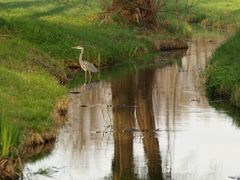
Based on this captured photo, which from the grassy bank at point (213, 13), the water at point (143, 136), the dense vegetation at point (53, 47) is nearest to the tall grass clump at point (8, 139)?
the dense vegetation at point (53, 47)

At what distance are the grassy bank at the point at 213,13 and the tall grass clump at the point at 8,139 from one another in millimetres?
31575

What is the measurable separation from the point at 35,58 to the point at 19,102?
8.95m

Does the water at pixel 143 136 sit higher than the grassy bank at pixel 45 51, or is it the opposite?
the grassy bank at pixel 45 51

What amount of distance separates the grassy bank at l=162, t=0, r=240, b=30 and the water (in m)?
21.4

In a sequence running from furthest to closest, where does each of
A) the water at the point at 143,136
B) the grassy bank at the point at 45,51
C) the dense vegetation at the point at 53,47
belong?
the dense vegetation at the point at 53,47 → the grassy bank at the point at 45,51 → the water at the point at 143,136

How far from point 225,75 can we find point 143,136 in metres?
6.43

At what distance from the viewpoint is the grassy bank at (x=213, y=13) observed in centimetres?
4981

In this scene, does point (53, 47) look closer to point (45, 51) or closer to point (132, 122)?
point (45, 51)

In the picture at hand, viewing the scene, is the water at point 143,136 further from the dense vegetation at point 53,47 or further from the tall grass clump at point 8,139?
the dense vegetation at point 53,47

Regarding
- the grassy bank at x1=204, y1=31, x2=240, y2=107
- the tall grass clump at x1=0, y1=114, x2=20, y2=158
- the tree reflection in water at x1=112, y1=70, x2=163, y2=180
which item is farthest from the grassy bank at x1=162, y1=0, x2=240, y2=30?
the tall grass clump at x1=0, y1=114, x2=20, y2=158

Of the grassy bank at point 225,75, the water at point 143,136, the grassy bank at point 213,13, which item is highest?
the grassy bank at point 213,13

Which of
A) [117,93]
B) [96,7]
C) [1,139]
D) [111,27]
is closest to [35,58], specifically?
[117,93]

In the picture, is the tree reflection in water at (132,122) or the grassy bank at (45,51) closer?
the tree reflection in water at (132,122)

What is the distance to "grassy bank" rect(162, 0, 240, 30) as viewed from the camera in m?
49.8
